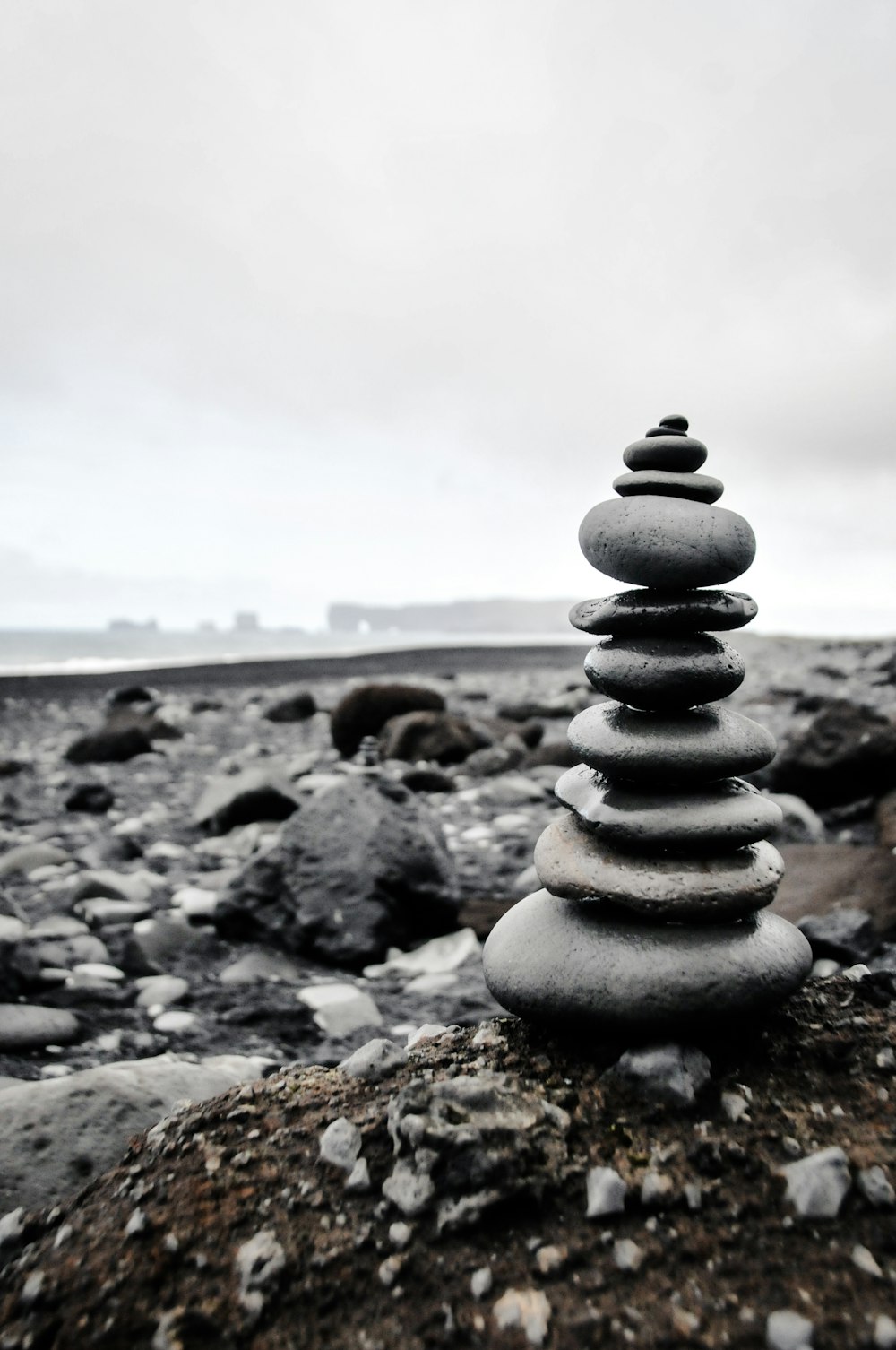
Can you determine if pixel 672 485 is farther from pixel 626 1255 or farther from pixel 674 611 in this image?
pixel 626 1255

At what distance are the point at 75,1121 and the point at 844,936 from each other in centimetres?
240

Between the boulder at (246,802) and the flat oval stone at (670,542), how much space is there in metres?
4.07

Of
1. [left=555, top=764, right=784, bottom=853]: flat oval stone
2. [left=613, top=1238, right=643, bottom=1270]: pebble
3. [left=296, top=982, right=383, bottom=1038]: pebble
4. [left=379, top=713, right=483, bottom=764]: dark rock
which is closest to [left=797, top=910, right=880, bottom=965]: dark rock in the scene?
[left=555, top=764, right=784, bottom=853]: flat oval stone

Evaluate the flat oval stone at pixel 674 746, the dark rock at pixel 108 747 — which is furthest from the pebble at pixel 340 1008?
the dark rock at pixel 108 747

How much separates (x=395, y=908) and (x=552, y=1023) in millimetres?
1960

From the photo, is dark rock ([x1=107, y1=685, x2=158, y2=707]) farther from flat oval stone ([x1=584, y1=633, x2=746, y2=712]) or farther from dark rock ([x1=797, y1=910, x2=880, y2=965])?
flat oval stone ([x1=584, y1=633, x2=746, y2=712])

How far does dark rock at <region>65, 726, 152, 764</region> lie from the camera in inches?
337

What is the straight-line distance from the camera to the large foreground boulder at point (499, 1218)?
4.29 ft

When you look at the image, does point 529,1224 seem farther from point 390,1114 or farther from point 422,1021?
point 422,1021

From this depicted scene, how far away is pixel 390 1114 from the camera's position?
162cm

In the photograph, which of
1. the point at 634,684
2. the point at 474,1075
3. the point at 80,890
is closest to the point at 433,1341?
the point at 474,1075

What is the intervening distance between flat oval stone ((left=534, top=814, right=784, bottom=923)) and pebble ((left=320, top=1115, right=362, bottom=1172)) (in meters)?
0.62

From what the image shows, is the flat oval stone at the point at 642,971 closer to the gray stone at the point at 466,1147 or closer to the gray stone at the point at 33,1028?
the gray stone at the point at 466,1147

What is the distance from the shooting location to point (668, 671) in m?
1.93
